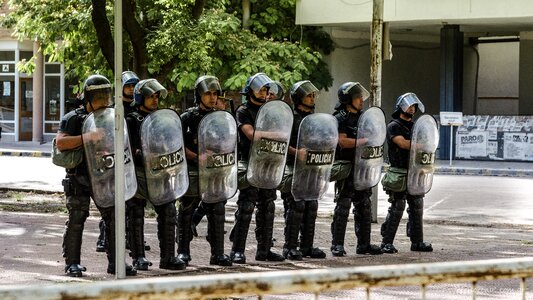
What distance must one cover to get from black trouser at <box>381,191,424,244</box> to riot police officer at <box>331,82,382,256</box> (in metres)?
0.21

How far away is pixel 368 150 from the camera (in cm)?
1087

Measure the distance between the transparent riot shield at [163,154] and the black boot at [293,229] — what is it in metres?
1.46

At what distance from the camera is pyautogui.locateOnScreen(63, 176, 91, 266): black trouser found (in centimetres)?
905

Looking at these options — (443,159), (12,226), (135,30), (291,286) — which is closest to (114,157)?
(12,226)

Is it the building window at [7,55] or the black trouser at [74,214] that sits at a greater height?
the building window at [7,55]

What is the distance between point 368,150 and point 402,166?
45 cm

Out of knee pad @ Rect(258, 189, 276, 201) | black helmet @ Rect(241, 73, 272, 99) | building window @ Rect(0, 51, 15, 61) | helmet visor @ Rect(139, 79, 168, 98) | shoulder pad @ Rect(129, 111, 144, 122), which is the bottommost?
knee pad @ Rect(258, 189, 276, 201)

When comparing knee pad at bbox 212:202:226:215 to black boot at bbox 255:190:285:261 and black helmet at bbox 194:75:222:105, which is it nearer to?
black boot at bbox 255:190:285:261

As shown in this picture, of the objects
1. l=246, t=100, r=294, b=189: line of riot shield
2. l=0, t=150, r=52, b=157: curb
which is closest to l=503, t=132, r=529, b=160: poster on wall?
l=0, t=150, r=52, b=157: curb

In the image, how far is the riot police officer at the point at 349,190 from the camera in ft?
35.5

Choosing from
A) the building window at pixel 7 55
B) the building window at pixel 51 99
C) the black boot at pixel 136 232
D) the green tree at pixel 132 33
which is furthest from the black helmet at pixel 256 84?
the building window at pixel 7 55

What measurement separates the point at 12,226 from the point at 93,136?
466cm

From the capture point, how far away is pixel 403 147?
10.9m

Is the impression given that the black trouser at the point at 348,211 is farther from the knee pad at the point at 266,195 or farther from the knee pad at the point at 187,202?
the knee pad at the point at 187,202
